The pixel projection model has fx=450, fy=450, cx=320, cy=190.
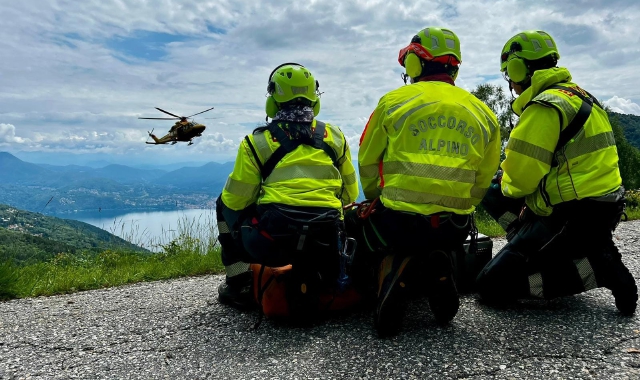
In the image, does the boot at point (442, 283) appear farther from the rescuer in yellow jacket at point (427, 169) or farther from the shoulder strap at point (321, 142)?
the shoulder strap at point (321, 142)

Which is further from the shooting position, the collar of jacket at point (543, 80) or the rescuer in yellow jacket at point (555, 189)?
the collar of jacket at point (543, 80)

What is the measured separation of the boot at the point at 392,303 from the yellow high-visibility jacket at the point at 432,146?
0.50 m

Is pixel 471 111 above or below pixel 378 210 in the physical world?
above

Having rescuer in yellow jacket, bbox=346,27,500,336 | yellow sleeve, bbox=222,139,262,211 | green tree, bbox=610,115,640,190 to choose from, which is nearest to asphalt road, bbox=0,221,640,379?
rescuer in yellow jacket, bbox=346,27,500,336

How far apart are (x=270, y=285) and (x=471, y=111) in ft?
7.10

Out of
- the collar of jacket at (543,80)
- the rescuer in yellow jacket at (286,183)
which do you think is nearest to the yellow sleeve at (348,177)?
the rescuer in yellow jacket at (286,183)

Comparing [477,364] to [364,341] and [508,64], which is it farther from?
[508,64]

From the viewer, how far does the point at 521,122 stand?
363 cm

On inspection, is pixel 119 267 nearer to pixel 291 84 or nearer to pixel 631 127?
pixel 291 84

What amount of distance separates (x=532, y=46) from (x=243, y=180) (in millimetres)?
2776

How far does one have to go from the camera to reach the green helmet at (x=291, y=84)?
396 centimetres

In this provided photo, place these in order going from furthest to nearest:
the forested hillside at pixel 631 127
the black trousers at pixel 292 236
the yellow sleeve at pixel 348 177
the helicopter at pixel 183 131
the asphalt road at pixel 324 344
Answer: the forested hillside at pixel 631 127 → the helicopter at pixel 183 131 → the yellow sleeve at pixel 348 177 → the black trousers at pixel 292 236 → the asphalt road at pixel 324 344

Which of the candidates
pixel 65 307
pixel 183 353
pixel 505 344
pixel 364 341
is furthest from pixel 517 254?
pixel 65 307

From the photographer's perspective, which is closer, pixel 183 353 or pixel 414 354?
pixel 414 354
